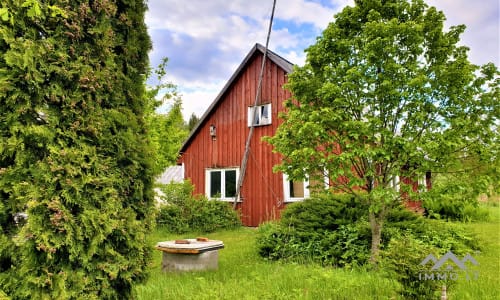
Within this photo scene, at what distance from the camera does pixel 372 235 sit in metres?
5.13

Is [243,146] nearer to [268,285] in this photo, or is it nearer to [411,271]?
[268,285]

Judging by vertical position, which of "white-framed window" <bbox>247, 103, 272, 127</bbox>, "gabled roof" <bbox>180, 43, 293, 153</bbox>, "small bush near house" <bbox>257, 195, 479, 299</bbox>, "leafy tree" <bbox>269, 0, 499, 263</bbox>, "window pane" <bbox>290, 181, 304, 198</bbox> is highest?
"gabled roof" <bbox>180, 43, 293, 153</bbox>

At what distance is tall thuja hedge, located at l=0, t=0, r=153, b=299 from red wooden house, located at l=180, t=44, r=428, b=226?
692 cm

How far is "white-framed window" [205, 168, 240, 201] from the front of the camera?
11.4 meters

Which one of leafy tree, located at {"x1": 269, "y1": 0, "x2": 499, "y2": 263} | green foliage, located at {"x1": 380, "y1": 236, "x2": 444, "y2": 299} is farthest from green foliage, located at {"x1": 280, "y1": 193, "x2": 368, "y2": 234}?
green foliage, located at {"x1": 380, "y1": 236, "x2": 444, "y2": 299}

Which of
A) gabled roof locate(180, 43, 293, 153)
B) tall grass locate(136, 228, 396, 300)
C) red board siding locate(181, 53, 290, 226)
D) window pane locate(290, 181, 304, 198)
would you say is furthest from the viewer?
red board siding locate(181, 53, 290, 226)

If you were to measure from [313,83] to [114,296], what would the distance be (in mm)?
3882

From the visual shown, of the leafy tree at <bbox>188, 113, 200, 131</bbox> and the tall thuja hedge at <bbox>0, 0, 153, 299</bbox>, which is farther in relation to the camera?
the leafy tree at <bbox>188, 113, 200, 131</bbox>

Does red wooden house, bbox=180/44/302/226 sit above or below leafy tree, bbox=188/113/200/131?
below

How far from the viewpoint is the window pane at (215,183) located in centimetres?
1187

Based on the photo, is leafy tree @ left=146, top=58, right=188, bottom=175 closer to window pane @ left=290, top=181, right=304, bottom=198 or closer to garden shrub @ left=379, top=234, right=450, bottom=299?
window pane @ left=290, top=181, right=304, bottom=198

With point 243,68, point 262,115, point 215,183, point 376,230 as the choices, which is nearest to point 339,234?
point 376,230

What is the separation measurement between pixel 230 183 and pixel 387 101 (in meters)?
7.65

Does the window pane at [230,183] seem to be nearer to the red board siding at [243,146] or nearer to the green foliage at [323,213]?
the red board siding at [243,146]
